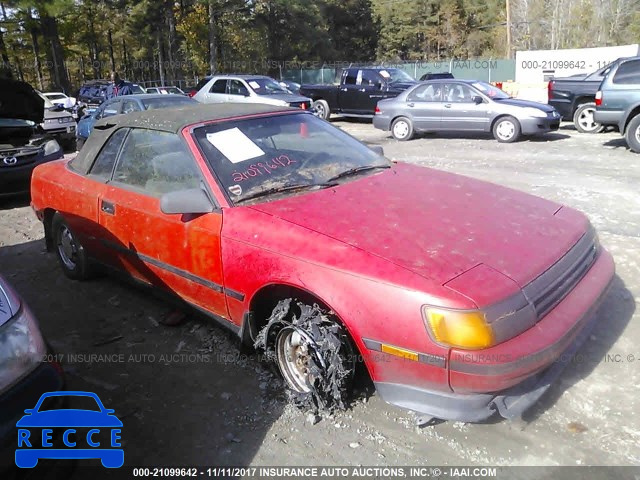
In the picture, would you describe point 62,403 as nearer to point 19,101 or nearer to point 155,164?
point 155,164

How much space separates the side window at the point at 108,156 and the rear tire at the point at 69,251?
2.29 feet

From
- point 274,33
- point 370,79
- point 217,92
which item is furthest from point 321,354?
point 274,33

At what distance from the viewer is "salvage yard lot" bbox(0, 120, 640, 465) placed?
8.36 ft

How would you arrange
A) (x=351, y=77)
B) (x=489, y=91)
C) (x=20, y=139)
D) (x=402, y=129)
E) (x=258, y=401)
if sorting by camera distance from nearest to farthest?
(x=258, y=401)
(x=20, y=139)
(x=489, y=91)
(x=402, y=129)
(x=351, y=77)

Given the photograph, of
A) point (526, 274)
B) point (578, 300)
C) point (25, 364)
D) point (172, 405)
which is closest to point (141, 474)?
point (172, 405)

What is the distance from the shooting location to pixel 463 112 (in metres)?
12.1

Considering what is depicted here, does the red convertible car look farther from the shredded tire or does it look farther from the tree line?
the tree line

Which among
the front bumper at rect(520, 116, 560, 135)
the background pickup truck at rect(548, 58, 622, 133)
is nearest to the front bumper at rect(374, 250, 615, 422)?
the front bumper at rect(520, 116, 560, 135)

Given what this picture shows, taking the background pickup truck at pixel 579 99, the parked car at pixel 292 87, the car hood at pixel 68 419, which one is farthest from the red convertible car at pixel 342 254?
the parked car at pixel 292 87

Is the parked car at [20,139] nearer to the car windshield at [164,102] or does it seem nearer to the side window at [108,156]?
the car windshield at [164,102]

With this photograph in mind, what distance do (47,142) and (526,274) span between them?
843 cm

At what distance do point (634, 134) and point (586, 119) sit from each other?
3256 mm

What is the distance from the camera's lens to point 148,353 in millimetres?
3568

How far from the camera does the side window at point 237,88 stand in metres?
14.6
